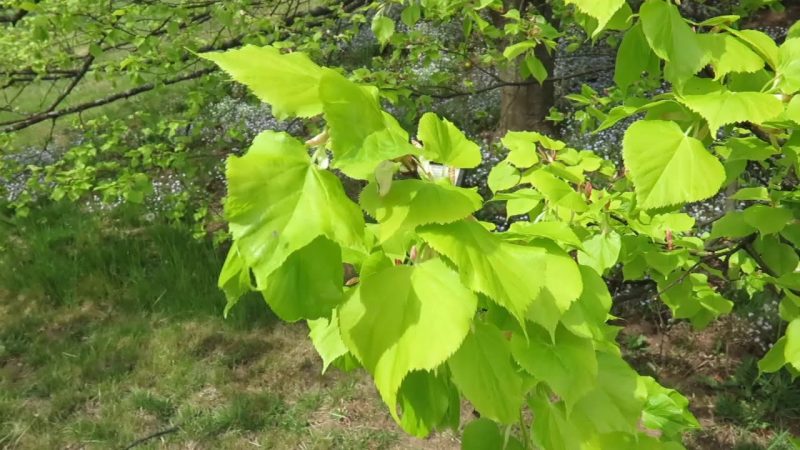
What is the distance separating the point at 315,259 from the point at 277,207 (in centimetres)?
9

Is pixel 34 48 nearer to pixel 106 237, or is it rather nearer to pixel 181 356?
pixel 106 237

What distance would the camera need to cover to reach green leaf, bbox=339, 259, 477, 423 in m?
0.58

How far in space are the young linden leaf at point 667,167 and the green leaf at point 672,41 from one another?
4.0 inches

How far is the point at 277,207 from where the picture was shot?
553mm

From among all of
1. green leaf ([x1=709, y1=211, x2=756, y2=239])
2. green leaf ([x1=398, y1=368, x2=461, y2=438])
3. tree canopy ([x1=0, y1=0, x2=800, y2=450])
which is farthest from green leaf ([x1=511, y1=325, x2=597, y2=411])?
green leaf ([x1=709, y1=211, x2=756, y2=239])

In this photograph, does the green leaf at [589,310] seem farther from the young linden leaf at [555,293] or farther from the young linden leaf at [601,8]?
the young linden leaf at [601,8]

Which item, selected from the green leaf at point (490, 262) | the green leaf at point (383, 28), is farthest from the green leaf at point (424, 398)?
the green leaf at point (383, 28)

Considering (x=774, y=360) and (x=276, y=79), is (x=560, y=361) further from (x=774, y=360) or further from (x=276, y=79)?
(x=774, y=360)

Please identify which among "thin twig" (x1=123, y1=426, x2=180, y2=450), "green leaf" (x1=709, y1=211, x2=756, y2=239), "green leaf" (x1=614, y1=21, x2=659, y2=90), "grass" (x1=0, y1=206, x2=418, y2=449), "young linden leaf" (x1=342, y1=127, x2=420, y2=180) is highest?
"young linden leaf" (x1=342, y1=127, x2=420, y2=180)

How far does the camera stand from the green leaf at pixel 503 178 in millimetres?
1675

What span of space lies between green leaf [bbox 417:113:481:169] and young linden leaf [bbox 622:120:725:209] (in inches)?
8.3

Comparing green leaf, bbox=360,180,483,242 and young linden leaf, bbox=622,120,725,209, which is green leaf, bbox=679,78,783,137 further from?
green leaf, bbox=360,180,483,242

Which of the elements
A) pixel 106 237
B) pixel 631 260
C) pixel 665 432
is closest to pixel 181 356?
pixel 106 237

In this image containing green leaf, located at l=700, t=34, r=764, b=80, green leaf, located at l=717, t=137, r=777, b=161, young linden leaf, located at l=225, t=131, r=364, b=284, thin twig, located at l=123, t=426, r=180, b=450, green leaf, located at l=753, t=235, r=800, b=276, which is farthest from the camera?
thin twig, located at l=123, t=426, r=180, b=450
